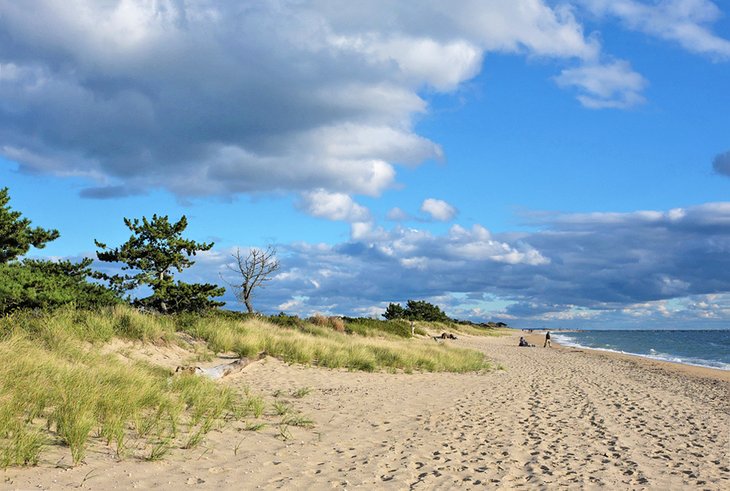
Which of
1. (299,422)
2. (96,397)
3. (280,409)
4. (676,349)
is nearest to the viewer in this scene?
(96,397)

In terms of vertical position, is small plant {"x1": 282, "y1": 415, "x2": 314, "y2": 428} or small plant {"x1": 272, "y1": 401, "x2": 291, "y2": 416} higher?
small plant {"x1": 272, "y1": 401, "x2": 291, "y2": 416}

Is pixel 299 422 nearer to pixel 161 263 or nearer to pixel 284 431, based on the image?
pixel 284 431

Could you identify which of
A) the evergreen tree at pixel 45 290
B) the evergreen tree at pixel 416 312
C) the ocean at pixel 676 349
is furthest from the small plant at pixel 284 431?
the evergreen tree at pixel 416 312

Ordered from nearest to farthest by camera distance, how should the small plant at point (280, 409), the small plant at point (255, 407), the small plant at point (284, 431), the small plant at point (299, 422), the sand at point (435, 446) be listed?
the sand at point (435, 446) → the small plant at point (284, 431) → the small plant at point (299, 422) → the small plant at point (255, 407) → the small plant at point (280, 409)

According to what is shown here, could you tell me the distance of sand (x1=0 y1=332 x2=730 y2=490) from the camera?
687 cm

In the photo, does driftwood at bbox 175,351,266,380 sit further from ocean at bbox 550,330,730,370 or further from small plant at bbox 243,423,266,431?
ocean at bbox 550,330,730,370

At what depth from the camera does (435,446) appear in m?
9.25

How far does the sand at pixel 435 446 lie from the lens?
6.87 metres

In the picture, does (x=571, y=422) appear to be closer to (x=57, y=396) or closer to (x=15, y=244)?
(x=57, y=396)

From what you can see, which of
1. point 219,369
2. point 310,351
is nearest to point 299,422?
point 219,369

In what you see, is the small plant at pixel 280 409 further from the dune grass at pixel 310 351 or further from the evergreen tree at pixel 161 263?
the evergreen tree at pixel 161 263

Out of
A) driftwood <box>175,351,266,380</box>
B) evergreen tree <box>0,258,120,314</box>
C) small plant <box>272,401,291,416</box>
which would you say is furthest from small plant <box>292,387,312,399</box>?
evergreen tree <box>0,258,120,314</box>

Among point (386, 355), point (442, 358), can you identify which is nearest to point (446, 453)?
point (386, 355)

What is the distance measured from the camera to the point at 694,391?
2089 centimetres
